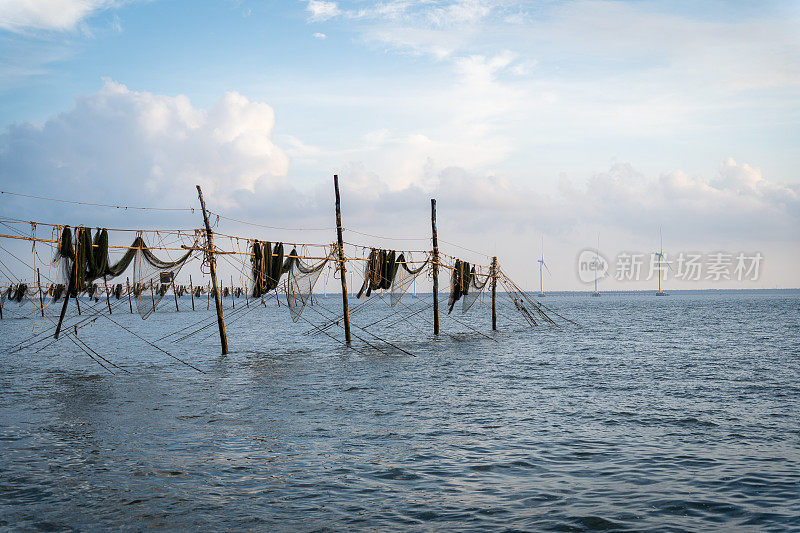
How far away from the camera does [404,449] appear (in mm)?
12094

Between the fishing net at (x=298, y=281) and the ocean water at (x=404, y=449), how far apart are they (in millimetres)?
3768

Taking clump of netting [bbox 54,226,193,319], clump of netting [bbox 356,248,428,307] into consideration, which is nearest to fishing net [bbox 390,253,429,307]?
clump of netting [bbox 356,248,428,307]

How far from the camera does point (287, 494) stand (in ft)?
31.1

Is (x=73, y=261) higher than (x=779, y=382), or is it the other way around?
(x=73, y=261)

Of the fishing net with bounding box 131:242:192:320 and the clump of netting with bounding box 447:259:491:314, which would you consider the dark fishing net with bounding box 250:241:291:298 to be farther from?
the clump of netting with bounding box 447:259:491:314

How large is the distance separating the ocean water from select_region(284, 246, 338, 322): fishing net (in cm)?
377

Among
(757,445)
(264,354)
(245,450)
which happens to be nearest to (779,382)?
(757,445)

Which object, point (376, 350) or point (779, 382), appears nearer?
point (779, 382)

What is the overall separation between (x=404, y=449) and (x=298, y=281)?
1653 cm

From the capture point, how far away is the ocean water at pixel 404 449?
8672 mm

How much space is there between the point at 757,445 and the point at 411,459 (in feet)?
24.4

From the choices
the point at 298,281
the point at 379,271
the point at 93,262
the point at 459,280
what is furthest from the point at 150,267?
the point at 459,280

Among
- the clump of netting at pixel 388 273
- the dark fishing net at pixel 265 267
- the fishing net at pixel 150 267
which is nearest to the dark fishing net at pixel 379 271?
the clump of netting at pixel 388 273

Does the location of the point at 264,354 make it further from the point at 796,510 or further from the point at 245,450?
the point at 796,510
